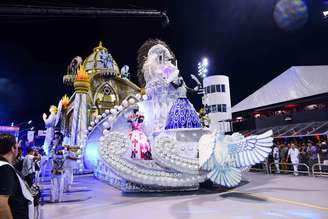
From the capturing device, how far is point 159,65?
10.4 m

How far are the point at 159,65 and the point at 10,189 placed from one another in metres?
8.87

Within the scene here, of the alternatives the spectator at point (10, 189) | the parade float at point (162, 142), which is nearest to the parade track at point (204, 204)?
the parade float at point (162, 142)

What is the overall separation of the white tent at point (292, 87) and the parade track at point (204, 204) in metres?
14.4

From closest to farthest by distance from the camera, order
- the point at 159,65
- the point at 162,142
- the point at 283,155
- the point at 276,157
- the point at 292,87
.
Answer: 1. the point at 162,142
2. the point at 159,65
3. the point at 276,157
4. the point at 283,155
5. the point at 292,87

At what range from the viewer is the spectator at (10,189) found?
→ 1830mm

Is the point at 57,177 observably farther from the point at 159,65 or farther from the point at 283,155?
the point at 283,155

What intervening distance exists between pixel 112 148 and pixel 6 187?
18.4 ft

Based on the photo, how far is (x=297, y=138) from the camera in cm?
1708

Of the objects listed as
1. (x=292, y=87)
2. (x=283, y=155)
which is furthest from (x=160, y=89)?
(x=292, y=87)

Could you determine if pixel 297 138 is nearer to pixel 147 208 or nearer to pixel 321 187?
pixel 321 187

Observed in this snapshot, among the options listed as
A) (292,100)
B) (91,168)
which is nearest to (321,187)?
(91,168)

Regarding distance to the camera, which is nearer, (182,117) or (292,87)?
(182,117)

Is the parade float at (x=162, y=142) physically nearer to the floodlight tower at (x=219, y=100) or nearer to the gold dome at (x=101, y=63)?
the gold dome at (x=101, y=63)

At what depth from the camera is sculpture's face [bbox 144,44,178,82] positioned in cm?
1017
